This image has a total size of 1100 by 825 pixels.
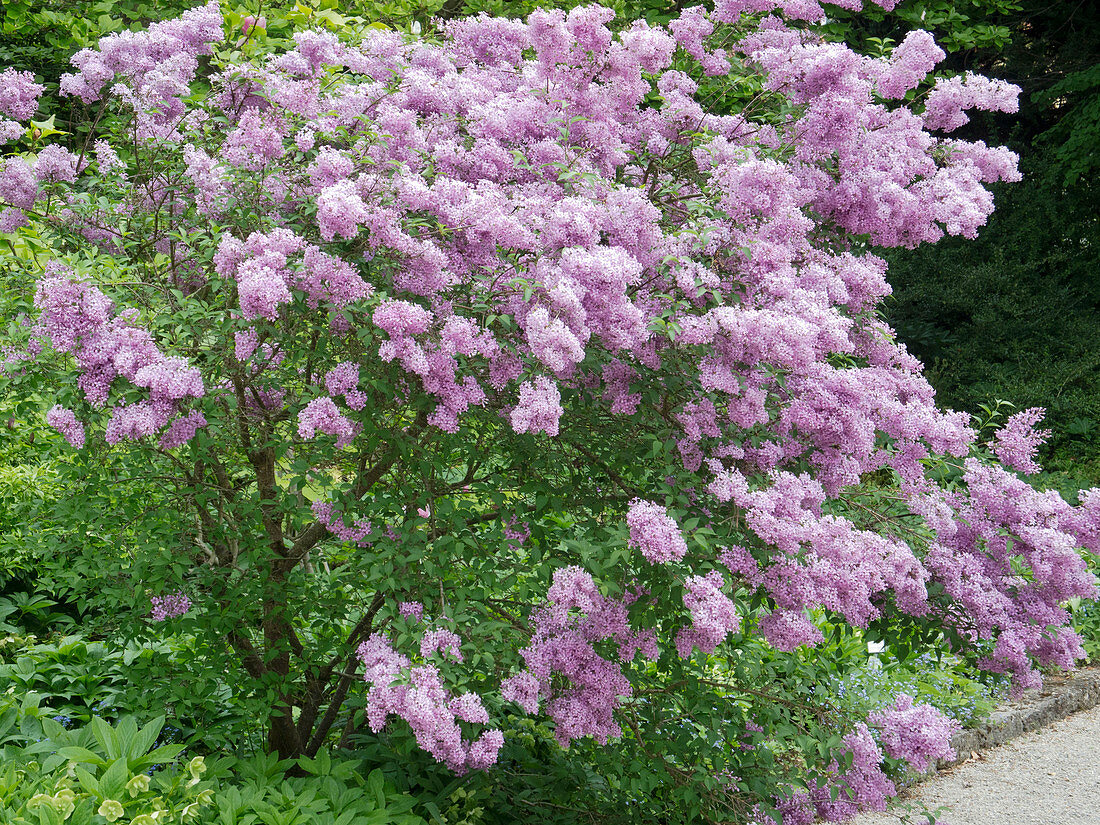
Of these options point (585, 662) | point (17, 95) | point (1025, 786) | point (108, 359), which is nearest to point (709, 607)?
point (585, 662)

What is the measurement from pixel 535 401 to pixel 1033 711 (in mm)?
4741

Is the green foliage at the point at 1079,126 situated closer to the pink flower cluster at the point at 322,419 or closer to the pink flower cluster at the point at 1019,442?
the pink flower cluster at the point at 1019,442

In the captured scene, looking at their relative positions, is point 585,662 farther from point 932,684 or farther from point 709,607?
point 932,684

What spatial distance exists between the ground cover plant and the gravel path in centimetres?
164

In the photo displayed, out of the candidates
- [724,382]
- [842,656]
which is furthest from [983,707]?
[724,382]

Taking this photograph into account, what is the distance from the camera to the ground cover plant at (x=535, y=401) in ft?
8.54

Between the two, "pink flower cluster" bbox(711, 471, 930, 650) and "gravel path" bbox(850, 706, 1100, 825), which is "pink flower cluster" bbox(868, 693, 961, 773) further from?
"gravel path" bbox(850, 706, 1100, 825)

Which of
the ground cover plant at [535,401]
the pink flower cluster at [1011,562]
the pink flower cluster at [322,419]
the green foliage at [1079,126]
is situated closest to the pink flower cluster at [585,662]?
the ground cover plant at [535,401]

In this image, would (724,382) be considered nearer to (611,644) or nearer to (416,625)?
(611,644)

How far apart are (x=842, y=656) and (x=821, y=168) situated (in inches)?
116

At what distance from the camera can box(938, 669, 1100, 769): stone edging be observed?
525 centimetres

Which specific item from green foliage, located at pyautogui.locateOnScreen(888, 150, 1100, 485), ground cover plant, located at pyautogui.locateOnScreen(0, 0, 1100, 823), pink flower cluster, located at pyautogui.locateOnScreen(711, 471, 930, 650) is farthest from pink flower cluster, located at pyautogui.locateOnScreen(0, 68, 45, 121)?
green foliage, located at pyautogui.locateOnScreen(888, 150, 1100, 485)

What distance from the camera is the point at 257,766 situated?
10.8 ft

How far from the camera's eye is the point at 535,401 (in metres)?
Answer: 2.44
